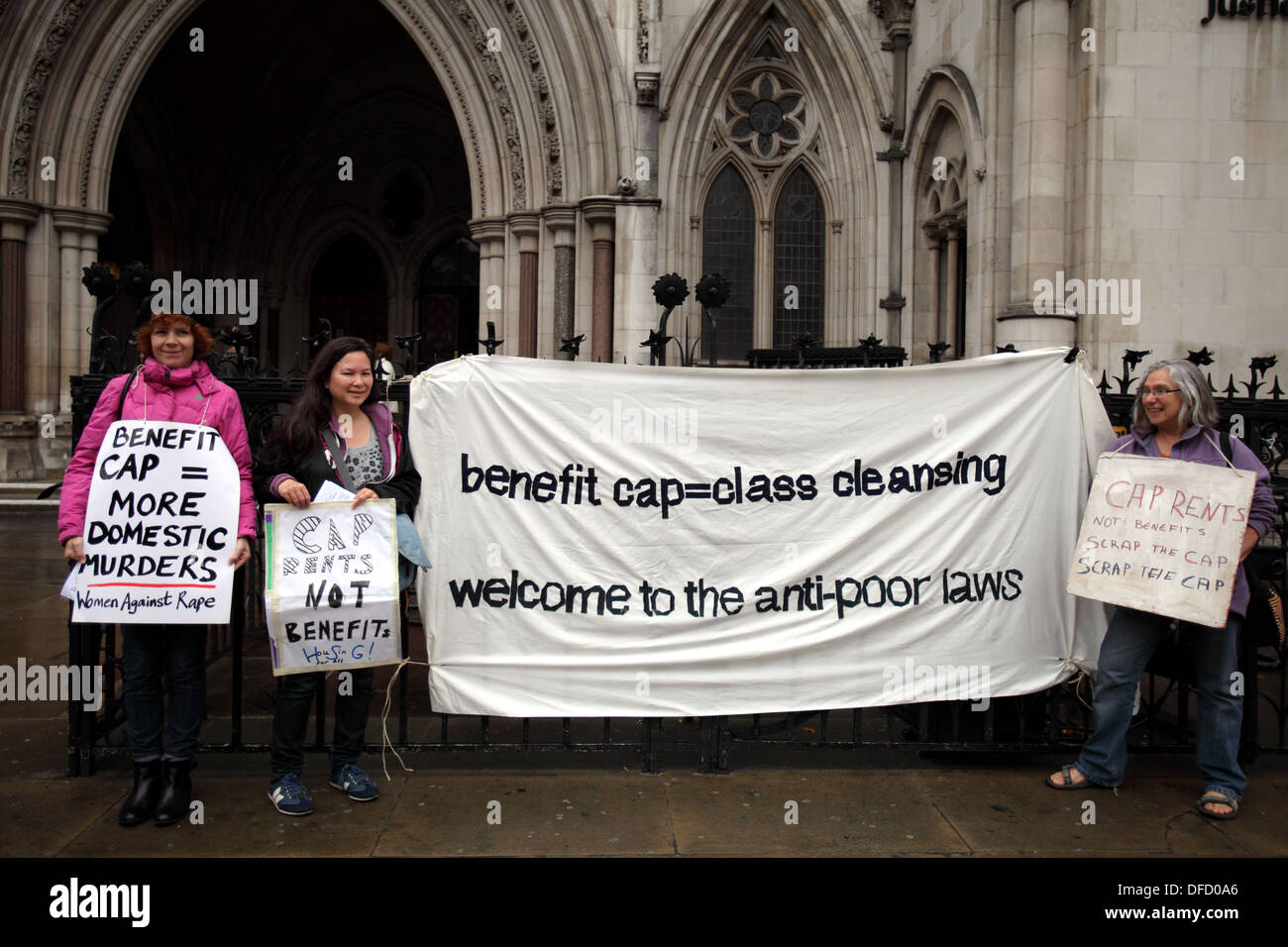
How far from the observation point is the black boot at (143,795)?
13.9ft

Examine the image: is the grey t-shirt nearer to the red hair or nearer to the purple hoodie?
the red hair

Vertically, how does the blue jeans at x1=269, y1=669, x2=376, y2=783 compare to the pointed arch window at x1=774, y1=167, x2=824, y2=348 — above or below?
below

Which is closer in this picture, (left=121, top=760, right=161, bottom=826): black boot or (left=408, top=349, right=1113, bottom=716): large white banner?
(left=121, top=760, right=161, bottom=826): black boot

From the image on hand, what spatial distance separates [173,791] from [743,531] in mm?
2589

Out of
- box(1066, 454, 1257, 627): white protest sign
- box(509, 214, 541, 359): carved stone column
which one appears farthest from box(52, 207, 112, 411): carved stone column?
box(1066, 454, 1257, 627): white protest sign

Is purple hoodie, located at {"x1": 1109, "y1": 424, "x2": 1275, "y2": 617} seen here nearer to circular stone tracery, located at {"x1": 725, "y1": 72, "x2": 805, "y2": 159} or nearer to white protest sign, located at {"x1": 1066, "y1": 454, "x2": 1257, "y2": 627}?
white protest sign, located at {"x1": 1066, "y1": 454, "x2": 1257, "y2": 627}

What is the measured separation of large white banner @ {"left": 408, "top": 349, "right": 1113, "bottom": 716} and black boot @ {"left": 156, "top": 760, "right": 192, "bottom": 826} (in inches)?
42.1

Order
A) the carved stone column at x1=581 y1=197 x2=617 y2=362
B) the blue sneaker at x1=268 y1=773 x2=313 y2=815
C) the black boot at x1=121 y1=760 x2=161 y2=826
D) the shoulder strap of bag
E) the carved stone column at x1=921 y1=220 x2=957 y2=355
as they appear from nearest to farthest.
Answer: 1. the black boot at x1=121 y1=760 x2=161 y2=826
2. the blue sneaker at x1=268 y1=773 x2=313 y2=815
3. the shoulder strap of bag
4. the carved stone column at x1=921 y1=220 x2=957 y2=355
5. the carved stone column at x1=581 y1=197 x2=617 y2=362

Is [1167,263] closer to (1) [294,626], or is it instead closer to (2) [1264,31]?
(2) [1264,31]

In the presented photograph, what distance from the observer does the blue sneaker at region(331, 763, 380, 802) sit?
4.48 meters

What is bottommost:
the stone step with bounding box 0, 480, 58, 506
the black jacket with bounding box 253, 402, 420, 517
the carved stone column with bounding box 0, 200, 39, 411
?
the stone step with bounding box 0, 480, 58, 506

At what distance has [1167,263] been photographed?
10016 mm

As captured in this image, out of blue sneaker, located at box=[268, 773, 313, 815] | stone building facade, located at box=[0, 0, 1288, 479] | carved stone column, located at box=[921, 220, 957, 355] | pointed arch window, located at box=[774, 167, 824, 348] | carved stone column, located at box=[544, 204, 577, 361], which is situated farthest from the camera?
pointed arch window, located at box=[774, 167, 824, 348]

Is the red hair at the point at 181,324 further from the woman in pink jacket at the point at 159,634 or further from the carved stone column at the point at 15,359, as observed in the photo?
the carved stone column at the point at 15,359
